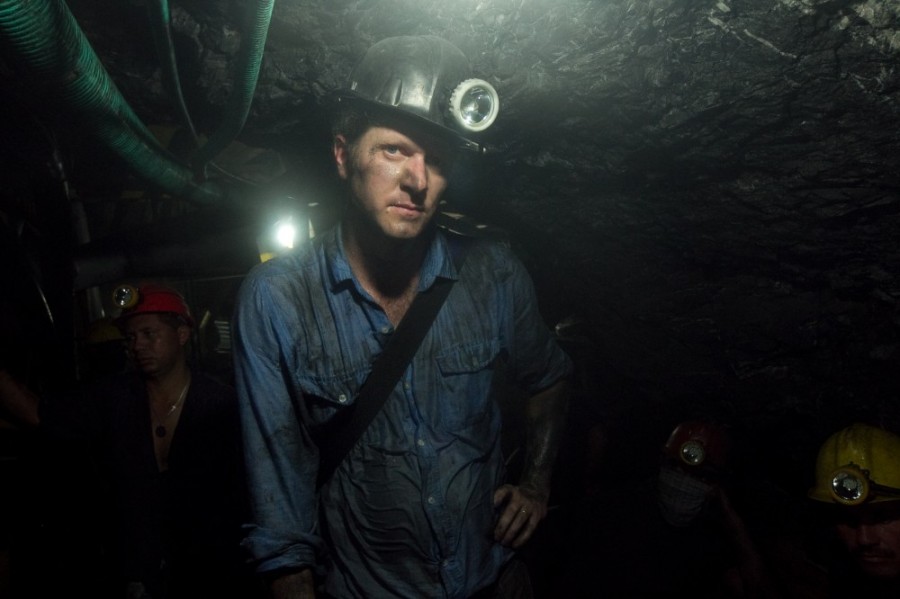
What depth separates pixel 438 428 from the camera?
204cm

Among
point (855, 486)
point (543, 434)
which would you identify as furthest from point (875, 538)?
point (543, 434)

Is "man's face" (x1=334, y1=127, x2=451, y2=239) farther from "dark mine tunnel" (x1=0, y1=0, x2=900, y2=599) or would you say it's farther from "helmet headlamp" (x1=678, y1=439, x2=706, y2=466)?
"helmet headlamp" (x1=678, y1=439, x2=706, y2=466)

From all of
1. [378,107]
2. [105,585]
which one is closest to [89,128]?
[378,107]

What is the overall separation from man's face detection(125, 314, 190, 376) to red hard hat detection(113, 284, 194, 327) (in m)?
0.06

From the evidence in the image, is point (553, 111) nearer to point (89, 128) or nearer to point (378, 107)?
point (378, 107)

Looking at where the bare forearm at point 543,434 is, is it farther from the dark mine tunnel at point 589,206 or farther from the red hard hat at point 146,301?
the red hard hat at point 146,301

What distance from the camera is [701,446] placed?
4277 millimetres

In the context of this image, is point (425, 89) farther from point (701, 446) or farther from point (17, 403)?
point (17, 403)

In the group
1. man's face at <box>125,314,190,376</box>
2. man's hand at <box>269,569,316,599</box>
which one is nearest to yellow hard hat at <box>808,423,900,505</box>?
man's hand at <box>269,569,316,599</box>

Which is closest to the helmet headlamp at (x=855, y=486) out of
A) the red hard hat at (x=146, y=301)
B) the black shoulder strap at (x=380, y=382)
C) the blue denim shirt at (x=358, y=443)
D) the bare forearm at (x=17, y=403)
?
the blue denim shirt at (x=358, y=443)

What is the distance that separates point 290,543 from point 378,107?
169 cm

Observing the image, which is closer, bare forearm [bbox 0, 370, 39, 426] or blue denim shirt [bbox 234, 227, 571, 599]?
blue denim shirt [bbox 234, 227, 571, 599]

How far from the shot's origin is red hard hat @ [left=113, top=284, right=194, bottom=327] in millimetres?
4168

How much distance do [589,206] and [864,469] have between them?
2.42 metres
